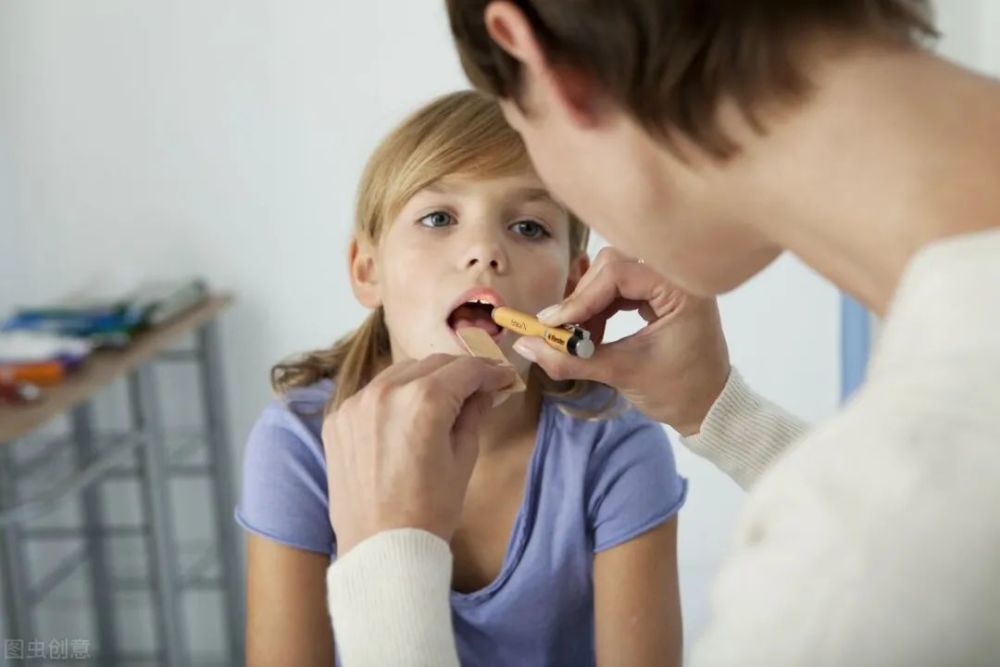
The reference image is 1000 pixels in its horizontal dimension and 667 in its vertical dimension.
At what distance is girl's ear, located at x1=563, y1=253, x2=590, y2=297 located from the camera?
127 centimetres

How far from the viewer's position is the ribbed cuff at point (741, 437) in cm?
100

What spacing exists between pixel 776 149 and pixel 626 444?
647 mm

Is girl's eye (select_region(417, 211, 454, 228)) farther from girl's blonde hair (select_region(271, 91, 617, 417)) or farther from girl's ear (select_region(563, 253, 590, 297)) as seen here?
girl's ear (select_region(563, 253, 590, 297))

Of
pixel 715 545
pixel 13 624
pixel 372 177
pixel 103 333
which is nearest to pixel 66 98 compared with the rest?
pixel 103 333

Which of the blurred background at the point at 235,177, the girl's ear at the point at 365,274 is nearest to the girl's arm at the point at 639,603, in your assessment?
the girl's ear at the point at 365,274

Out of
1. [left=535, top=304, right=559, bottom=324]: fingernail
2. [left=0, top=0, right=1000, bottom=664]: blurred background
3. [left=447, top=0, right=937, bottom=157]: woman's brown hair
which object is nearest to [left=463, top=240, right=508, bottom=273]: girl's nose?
[left=535, top=304, right=559, bottom=324]: fingernail

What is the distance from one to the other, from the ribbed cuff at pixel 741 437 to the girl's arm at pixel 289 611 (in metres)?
0.38

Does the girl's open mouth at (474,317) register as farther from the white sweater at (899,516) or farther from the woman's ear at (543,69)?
the white sweater at (899,516)

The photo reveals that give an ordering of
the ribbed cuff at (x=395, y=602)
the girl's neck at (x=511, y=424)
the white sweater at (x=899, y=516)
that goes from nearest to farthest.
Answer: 1. the white sweater at (x=899, y=516)
2. the ribbed cuff at (x=395, y=602)
3. the girl's neck at (x=511, y=424)

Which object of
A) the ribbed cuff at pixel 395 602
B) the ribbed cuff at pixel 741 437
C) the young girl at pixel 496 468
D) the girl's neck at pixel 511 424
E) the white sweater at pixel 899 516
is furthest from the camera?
the girl's neck at pixel 511 424

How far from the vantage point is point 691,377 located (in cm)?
102

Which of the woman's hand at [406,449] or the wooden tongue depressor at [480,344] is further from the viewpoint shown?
the wooden tongue depressor at [480,344]

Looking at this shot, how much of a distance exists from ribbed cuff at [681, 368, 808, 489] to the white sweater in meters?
0.48

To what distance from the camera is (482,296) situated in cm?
113
